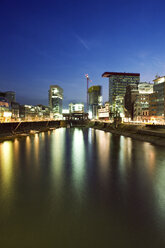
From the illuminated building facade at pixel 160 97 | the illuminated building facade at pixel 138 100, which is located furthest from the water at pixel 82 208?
the illuminated building facade at pixel 138 100

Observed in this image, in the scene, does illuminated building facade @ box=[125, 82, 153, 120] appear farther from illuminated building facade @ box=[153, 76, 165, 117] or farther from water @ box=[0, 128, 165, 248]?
water @ box=[0, 128, 165, 248]

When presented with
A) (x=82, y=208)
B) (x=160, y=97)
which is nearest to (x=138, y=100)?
(x=160, y=97)

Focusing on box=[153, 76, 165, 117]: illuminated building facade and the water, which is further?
box=[153, 76, 165, 117]: illuminated building facade

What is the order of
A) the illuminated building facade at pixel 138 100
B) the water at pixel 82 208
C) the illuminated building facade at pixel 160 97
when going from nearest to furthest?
1. the water at pixel 82 208
2. the illuminated building facade at pixel 160 97
3. the illuminated building facade at pixel 138 100

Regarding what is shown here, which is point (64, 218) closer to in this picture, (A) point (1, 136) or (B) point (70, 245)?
(B) point (70, 245)

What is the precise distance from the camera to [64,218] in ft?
41.7

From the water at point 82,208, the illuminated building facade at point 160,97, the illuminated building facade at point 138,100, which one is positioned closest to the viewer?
the water at point 82,208

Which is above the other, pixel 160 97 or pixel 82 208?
pixel 160 97

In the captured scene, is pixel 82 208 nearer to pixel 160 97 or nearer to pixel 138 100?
pixel 160 97

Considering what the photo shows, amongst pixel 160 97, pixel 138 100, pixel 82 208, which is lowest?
pixel 82 208

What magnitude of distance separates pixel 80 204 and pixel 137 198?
562 centimetres

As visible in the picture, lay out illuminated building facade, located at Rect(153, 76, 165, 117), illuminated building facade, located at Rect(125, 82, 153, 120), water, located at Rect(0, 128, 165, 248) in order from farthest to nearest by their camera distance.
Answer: illuminated building facade, located at Rect(125, 82, 153, 120), illuminated building facade, located at Rect(153, 76, 165, 117), water, located at Rect(0, 128, 165, 248)

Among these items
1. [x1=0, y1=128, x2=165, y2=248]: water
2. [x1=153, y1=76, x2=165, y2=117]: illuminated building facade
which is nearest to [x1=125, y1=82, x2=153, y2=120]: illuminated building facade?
[x1=153, y1=76, x2=165, y2=117]: illuminated building facade

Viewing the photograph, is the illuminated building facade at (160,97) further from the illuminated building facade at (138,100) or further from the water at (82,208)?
the water at (82,208)
